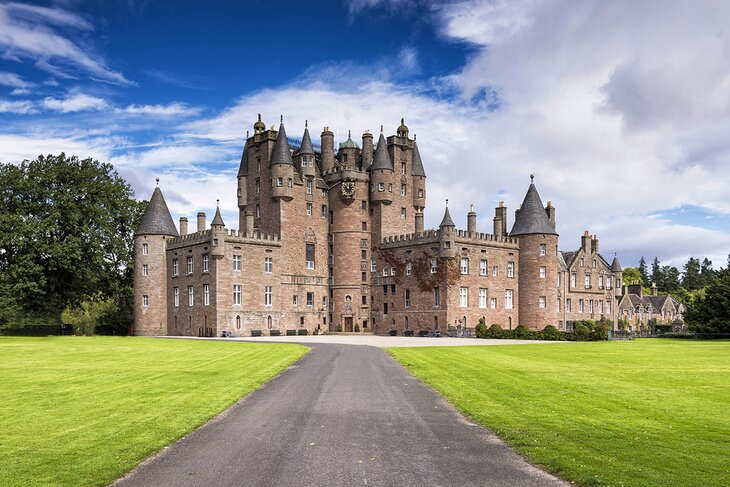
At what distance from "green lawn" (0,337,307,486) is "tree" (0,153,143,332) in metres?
34.5

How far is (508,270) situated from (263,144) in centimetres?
3305

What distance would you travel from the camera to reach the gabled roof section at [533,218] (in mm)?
78062

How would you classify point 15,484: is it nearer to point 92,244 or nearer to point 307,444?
point 307,444

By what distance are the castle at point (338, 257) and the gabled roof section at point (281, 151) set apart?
163 millimetres

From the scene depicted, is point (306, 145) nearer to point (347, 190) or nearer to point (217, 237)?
point (347, 190)

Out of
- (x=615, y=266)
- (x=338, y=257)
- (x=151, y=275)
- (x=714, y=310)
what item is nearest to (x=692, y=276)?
(x=615, y=266)

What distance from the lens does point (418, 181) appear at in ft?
280

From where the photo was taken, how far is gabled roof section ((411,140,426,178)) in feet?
281

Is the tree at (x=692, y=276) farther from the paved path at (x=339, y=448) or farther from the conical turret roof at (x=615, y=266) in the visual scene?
the paved path at (x=339, y=448)

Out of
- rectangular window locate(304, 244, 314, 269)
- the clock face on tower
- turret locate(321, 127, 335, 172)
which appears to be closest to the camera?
rectangular window locate(304, 244, 314, 269)

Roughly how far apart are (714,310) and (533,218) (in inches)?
867

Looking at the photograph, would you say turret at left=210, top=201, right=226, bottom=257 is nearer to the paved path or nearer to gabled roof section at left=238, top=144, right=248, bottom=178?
gabled roof section at left=238, top=144, right=248, bottom=178

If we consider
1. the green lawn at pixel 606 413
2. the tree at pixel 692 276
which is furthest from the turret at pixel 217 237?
the tree at pixel 692 276

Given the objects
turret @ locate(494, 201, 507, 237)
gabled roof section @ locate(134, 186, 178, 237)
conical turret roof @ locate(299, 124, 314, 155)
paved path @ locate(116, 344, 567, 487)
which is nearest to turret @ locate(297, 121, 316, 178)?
conical turret roof @ locate(299, 124, 314, 155)
